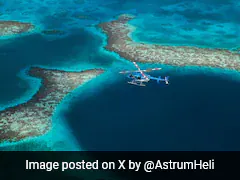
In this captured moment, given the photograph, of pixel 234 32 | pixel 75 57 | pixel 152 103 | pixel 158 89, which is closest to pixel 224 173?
pixel 152 103

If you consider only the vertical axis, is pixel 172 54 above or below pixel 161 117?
above

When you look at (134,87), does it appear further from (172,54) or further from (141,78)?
(172,54)

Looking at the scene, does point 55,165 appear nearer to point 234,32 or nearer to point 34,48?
point 34,48

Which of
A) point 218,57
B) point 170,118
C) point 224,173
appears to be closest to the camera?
point 224,173
